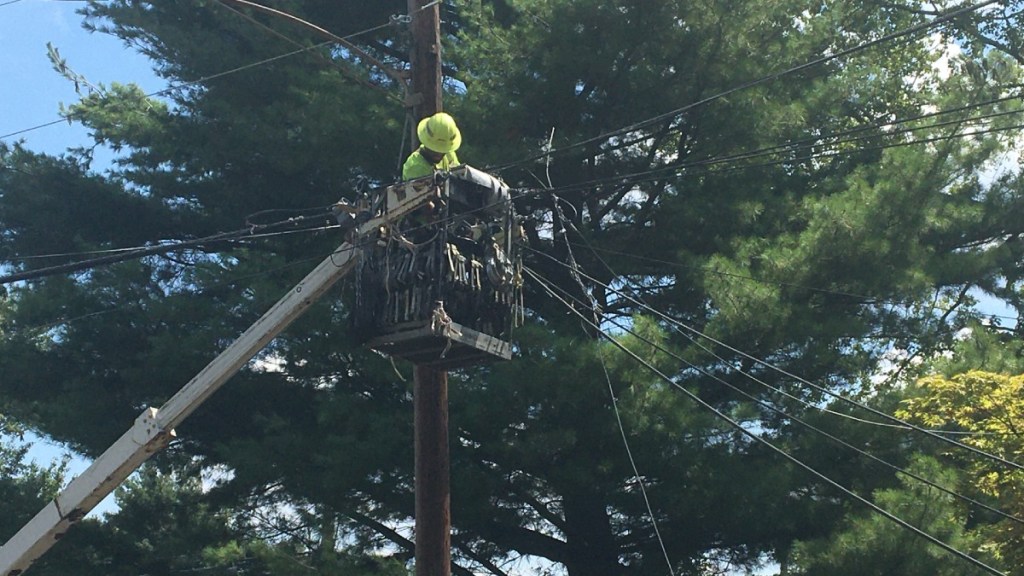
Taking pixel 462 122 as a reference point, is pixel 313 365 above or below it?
below

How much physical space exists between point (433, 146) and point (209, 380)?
2.63 meters

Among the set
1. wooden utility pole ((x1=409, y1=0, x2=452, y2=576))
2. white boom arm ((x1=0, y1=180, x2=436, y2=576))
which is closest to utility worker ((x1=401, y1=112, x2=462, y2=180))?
white boom arm ((x1=0, y1=180, x2=436, y2=576))

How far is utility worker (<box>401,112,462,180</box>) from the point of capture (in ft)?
37.4

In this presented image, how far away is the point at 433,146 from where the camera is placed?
37.6 ft

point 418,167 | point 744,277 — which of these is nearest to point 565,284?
point 744,277

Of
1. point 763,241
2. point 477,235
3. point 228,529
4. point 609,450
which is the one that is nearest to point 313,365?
point 228,529

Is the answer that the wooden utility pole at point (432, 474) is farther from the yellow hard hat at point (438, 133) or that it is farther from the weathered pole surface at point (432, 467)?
the yellow hard hat at point (438, 133)

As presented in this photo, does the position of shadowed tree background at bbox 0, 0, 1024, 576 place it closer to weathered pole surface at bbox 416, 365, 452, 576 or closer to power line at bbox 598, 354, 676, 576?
power line at bbox 598, 354, 676, 576

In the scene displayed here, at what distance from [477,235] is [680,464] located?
16.7 ft

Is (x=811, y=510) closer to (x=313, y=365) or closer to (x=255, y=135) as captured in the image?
(x=313, y=365)

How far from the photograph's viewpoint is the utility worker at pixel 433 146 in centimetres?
1141

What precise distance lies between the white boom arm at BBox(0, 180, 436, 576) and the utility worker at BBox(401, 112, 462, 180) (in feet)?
1.34

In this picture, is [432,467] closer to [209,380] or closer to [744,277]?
[209,380]

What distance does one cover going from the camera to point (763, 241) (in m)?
16.9
